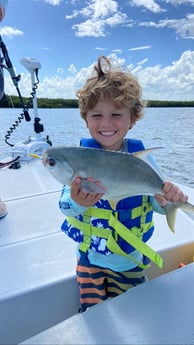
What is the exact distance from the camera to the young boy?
4.59 ft

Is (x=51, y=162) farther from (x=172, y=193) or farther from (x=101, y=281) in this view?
(x=101, y=281)

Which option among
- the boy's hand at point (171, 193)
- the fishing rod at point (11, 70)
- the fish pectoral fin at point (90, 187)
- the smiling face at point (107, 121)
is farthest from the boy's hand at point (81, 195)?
the fishing rod at point (11, 70)

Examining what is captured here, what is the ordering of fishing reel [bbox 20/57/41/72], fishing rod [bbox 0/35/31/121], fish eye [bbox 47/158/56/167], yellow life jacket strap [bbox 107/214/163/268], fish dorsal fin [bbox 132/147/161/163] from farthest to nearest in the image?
fishing reel [bbox 20/57/41/72] → fishing rod [bbox 0/35/31/121] → yellow life jacket strap [bbox 107/214/163/268] → fish dorsal fin [bbox 132/147/161/163] → fish eye [bbox 47/158/56/167]

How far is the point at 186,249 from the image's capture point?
6.49 feet

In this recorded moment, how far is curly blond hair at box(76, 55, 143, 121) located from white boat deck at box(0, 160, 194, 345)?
86 centimetres

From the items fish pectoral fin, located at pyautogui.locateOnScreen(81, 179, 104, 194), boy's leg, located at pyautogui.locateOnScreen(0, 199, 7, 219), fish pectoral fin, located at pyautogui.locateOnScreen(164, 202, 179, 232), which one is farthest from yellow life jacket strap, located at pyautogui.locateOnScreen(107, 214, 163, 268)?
boy's leg, located at pyautogui.locateOnScreen(0, 199, 7, 219)

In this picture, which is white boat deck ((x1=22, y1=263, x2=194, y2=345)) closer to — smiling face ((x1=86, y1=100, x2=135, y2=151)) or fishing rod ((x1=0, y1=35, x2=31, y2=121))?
smiling face ((x1=86, y1=100, x2=135, y2=151))

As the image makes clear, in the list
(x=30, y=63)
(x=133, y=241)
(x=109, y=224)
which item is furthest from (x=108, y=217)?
(x=30, y=63)

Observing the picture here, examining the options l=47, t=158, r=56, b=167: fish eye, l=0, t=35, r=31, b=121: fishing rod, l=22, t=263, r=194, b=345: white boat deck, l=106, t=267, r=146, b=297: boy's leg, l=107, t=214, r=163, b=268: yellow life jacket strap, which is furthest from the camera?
l=0, t=35, r=31, b=121: fishing rod

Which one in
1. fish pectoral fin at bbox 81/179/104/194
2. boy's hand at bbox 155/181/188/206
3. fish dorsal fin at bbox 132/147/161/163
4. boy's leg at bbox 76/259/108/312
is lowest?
boy's leg at bbox 76/259/108/312

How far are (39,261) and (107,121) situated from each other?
927mm

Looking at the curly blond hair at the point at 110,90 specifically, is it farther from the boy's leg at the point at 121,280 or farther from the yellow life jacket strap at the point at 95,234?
the boy's leg at the point at 121,280

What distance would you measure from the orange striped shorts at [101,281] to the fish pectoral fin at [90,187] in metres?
0.53

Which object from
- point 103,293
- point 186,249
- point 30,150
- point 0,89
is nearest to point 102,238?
point 103,293
